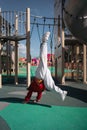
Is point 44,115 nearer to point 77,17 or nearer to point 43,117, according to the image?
point 43,117

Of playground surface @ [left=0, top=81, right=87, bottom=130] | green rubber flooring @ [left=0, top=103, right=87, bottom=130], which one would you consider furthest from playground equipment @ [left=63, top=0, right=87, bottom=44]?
green rubber flooring @ [left=0, top=103, right=87, bottom=130]

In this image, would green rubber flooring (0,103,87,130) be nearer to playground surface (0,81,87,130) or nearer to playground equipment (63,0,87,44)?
playground surface (0,81,87,130)

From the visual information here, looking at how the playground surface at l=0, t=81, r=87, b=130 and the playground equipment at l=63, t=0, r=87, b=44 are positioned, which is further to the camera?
the playground equipment at l=63, t=0, r=87, b=44

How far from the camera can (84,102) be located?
8102 mm

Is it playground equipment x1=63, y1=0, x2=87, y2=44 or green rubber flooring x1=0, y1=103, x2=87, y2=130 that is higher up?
playground equipment x1=63, y1=0, x2=87, y2=44

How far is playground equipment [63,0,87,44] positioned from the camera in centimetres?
775

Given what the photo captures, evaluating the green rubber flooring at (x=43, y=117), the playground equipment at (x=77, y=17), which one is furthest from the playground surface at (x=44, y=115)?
the playground equipment at (x=77, y=17)

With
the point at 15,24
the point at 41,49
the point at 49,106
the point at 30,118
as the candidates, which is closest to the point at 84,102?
the point at 49,106

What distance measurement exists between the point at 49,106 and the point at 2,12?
718cm

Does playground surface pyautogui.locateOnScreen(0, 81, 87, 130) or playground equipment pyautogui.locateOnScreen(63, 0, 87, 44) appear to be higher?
playground equipment pyautogui.locateOnScreen(63, 0, 87, 44)

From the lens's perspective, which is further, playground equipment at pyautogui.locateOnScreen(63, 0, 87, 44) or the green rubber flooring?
playground equipment at pyautogui.locateOnScreen(63, 0, 87, 44)

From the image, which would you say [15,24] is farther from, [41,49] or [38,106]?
[38,106]

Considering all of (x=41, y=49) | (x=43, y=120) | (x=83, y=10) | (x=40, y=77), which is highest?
(x=83, y=10)

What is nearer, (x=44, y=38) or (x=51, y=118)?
(x=51, y=118)
